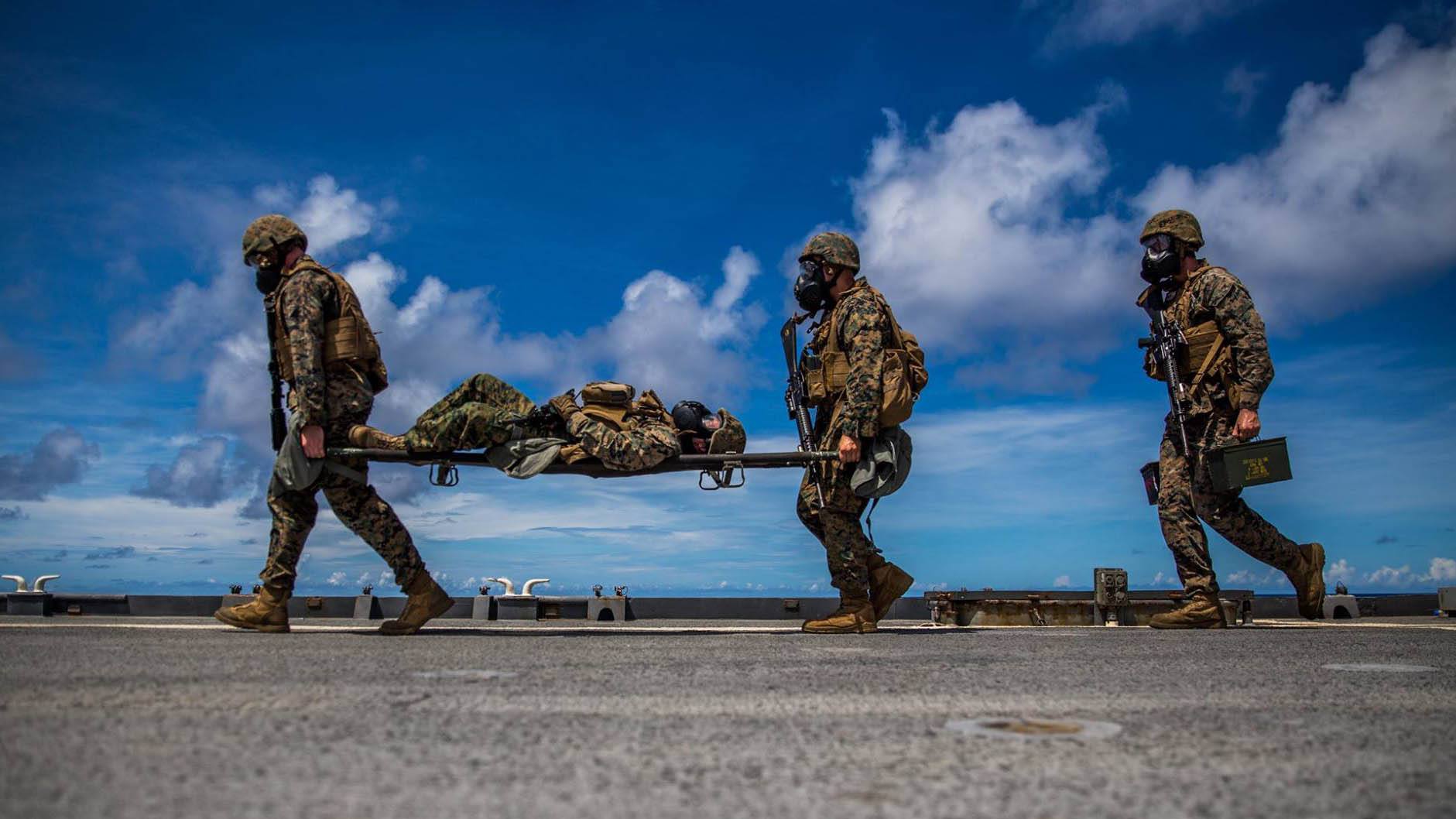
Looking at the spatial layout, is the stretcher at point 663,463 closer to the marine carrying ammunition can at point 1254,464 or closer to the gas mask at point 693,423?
the gas mask at point 693,423

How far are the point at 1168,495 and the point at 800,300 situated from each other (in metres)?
3.12

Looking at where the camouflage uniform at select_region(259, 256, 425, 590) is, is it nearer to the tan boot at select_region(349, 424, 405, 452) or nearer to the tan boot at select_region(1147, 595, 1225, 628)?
the tan boot at select_region(349, 424, 405, 452)

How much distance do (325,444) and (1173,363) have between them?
19.6ft

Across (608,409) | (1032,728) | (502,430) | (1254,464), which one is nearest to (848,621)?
(608,409)

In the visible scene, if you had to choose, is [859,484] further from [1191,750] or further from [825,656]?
[1191,750]

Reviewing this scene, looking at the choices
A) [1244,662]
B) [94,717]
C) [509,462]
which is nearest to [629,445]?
[509,462]

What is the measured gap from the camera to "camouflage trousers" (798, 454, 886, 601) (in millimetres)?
6867

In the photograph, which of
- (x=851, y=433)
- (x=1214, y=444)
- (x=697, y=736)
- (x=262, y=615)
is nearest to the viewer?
(x=697, y=736)

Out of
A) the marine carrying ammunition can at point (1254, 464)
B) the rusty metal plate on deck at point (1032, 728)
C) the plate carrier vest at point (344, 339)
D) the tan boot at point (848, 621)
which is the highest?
the plate carrier vest at point (344, 339)

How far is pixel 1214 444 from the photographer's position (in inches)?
297

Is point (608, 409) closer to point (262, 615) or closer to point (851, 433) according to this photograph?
point (851, 433)

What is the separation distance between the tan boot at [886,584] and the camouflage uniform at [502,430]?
163cm

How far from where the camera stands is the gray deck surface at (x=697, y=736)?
1.86 m

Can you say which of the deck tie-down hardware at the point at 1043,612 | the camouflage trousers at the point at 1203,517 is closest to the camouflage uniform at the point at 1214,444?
the camouflage trousers at the point at 1203,517
